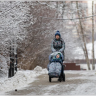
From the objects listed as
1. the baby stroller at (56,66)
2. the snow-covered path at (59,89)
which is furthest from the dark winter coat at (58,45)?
the snow-covered path at (59,89)

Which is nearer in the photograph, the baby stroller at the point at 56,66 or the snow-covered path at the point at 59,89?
the snow-covered path at the point at 59,89

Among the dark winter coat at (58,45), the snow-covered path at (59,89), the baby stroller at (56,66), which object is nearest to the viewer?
the snow-covered path at (59,89)

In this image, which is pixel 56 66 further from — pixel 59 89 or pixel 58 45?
pixel 59 89

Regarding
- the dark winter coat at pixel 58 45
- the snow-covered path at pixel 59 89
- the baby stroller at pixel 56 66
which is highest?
the dark winter coat at pixel 58 45

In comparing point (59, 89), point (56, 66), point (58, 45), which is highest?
point (58, 45)

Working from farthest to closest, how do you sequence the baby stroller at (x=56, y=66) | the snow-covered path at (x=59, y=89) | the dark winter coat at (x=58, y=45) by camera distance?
the dark winter coat at (x=58, y=45)
the baby stroller at (x=56, y=66)
the snow-covered path at (x=59, y=89)

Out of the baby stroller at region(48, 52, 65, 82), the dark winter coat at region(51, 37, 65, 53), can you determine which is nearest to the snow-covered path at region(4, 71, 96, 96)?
the baby stroller at region(48, 52, 65, 82)

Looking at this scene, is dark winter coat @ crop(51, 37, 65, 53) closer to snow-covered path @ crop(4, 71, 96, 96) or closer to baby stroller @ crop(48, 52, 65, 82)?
baby stroller @ crop(48, 52, 65, 82)

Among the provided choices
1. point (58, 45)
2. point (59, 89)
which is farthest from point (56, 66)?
point (59, 89)

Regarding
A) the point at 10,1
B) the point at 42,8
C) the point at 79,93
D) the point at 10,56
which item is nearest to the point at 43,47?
the point at 42,8

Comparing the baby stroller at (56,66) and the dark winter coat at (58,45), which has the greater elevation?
the dark winter coat at (58,45)

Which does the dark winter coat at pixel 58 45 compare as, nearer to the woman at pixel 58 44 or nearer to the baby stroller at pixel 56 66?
the woman at pixel 58 44

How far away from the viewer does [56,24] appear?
27.5m

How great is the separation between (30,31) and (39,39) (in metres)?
1.86
